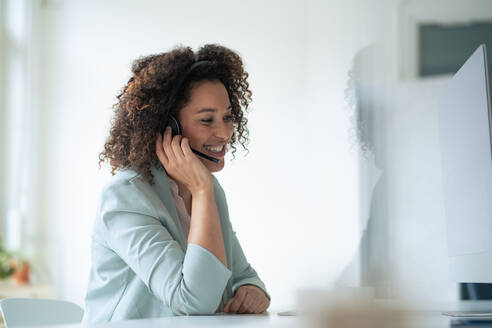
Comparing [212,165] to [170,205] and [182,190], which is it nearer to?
[182,190]

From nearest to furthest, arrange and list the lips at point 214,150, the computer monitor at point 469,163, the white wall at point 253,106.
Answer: the computer monitor at point 469,163 < the lips at point 214,150 < the white wall at point 253,106

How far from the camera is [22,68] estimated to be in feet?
Result: 14.1

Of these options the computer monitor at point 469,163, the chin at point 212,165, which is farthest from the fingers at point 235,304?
the computer monitor at point 469,163

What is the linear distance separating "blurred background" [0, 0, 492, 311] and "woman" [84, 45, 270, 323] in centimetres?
37

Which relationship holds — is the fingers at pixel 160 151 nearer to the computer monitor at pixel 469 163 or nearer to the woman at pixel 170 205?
the woman at pixel 170 205

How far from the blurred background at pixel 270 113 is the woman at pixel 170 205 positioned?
14.7 inches

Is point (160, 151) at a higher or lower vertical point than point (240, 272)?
higher

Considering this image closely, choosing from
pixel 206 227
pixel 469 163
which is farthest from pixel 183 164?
pixel 469 163

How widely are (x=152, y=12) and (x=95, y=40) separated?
56 cm

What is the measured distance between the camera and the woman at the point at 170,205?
102cm

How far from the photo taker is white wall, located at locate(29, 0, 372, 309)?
2934 mm

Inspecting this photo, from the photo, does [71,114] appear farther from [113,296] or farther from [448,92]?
[448,92]

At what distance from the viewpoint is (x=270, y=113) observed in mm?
3654

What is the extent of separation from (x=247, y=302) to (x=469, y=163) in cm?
53
